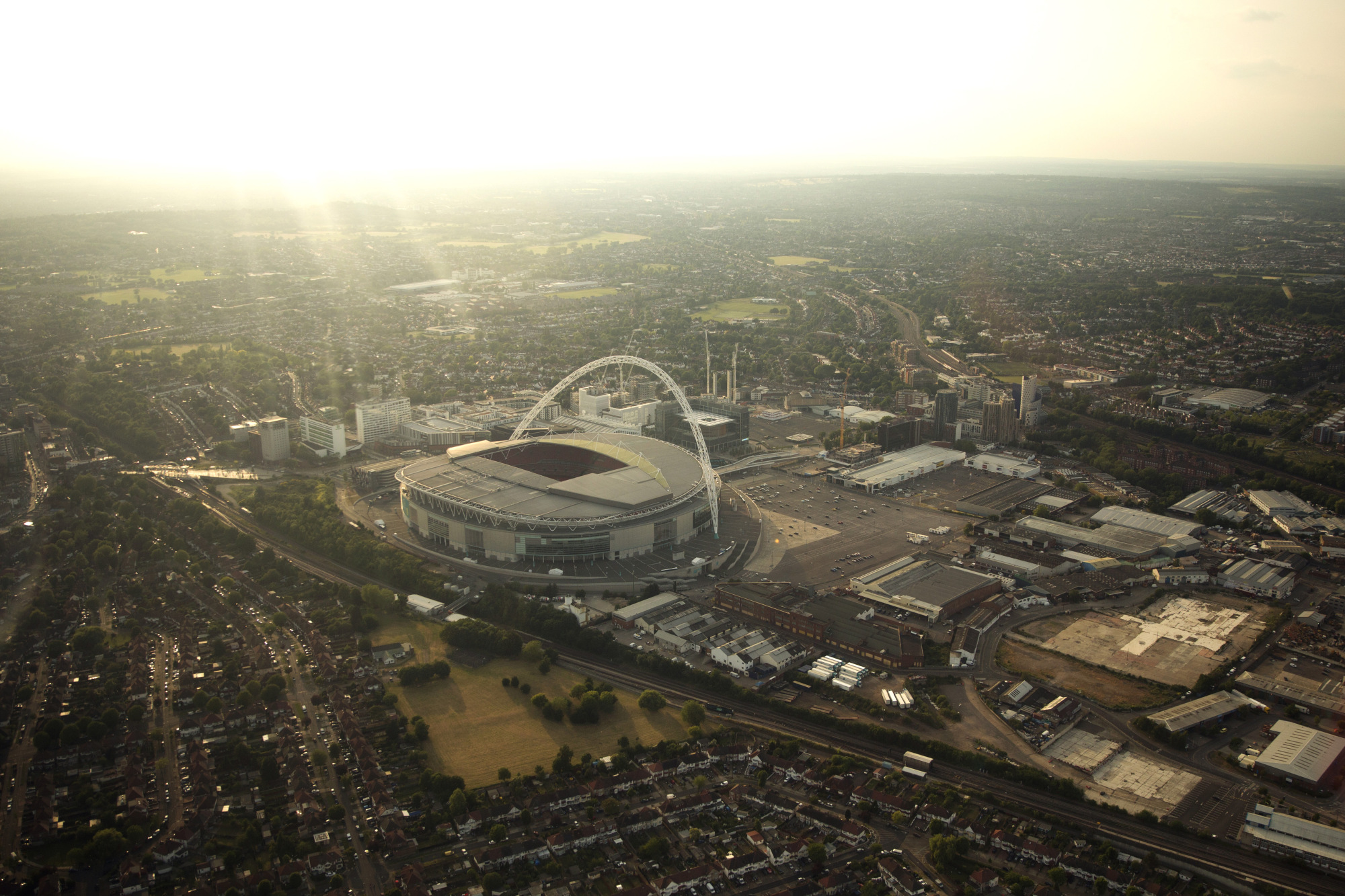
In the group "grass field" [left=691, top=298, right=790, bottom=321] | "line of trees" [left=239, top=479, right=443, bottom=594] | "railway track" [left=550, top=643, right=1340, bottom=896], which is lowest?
"railway track" [left=550, top=643, right=1340, bottom=896]

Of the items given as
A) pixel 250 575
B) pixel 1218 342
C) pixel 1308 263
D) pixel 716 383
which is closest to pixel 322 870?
pixel 250 575

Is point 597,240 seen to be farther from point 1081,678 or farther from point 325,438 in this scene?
point 1081,678

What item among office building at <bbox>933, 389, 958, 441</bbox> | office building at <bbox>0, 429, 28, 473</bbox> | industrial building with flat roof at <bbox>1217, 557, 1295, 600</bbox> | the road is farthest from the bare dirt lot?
office building at <bbox>0, 429, 28, 473</bbox>

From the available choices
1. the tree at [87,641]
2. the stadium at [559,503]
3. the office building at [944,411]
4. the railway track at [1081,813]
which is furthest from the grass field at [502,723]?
the office building at [944,411]

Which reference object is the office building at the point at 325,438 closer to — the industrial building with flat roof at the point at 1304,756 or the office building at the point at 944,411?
the office building at the point at 944,411

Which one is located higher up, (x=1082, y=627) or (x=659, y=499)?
(x=659, y=499)

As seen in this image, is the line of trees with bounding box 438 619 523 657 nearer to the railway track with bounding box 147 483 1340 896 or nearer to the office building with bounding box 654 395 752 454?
the railway track with bounding box 147 483 1340 896

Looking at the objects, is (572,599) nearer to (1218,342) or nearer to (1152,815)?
(1152,815)
